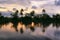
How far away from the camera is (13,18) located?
195 ft

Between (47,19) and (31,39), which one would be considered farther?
(47,19)

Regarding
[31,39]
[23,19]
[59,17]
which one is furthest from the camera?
[59,17]

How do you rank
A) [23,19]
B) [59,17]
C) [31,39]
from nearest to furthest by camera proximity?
[31,39] < [23,19] < [59,17]

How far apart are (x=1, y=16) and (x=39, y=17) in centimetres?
949

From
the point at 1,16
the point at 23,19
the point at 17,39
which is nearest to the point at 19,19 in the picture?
the point at 23,19

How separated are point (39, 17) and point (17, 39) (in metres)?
37.4

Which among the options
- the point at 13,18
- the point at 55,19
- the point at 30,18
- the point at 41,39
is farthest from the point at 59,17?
the point at 41,39

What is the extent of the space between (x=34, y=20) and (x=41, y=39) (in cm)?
3389

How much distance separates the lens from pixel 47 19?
60.8 m

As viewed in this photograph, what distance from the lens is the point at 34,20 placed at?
189 ft

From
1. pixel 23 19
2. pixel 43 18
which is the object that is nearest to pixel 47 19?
pixel 43 18

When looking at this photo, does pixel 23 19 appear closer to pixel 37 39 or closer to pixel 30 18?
pixel 30 18

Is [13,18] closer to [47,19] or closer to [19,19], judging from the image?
[19,19]

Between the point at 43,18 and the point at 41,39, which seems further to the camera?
the point at 43,18
